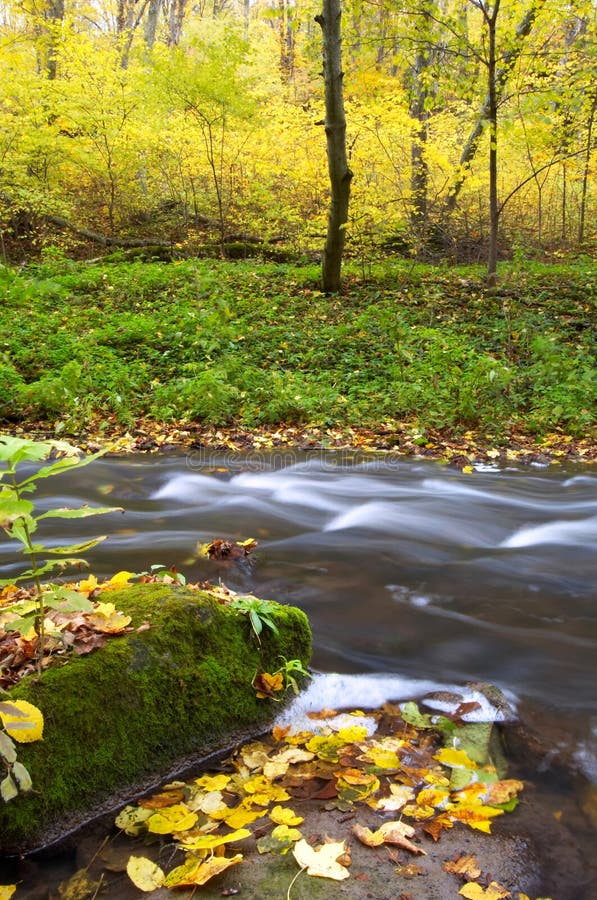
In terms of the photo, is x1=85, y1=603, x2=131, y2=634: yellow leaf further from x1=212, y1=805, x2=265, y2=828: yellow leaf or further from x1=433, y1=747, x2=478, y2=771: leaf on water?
x1=433, y1=747, x2=478, y2=771: leaf on water

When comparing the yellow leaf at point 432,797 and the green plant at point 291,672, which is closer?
the yellow leaf at point 432,797

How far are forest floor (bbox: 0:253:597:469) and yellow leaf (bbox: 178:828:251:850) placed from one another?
5127 mm

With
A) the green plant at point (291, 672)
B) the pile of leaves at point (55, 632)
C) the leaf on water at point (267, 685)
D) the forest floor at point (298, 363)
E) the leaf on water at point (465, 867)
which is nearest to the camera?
the leaf on water at point (465, 867)

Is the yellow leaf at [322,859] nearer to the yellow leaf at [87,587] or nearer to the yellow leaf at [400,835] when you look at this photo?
the yellow leaf at [400,835]

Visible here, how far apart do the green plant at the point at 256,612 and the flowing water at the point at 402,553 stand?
0.47 metres

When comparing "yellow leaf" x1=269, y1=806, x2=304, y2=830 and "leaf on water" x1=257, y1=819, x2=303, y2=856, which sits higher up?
"leaf on water" x1=257, y1=819, x2=303, y2=856

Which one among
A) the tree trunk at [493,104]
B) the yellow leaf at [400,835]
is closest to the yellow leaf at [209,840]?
the yellow leaf at [400,835]

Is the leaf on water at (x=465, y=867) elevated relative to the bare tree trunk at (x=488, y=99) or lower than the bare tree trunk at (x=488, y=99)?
lower

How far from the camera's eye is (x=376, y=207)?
12.9 meters

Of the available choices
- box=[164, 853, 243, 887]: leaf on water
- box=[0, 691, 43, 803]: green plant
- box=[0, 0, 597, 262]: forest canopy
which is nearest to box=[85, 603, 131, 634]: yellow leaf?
box=[0, 691, 43, 803]: green plant

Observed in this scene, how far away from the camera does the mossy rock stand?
1917mm

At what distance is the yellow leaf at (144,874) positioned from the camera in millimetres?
1700

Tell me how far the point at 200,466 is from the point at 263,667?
3.90 m

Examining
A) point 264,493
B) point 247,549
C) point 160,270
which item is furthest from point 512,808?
point 160,270
